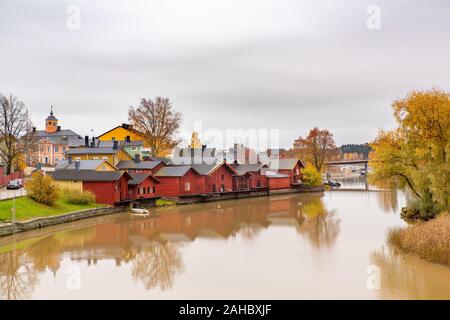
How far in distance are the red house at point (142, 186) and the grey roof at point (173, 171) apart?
2.56 metres

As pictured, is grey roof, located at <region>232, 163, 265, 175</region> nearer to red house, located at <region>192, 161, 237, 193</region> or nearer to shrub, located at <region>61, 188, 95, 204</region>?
red house, located at <region>192, 161, 237, 193</region>

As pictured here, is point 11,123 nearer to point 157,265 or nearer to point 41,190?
point 41,190

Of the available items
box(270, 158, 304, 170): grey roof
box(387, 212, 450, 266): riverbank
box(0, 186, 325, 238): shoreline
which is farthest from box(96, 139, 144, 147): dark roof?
box(387, 212, 450, 266): riverbank

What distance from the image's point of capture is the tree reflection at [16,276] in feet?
55.9

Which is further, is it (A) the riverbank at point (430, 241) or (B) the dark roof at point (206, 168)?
(B) the dark roof at point (206, 168)

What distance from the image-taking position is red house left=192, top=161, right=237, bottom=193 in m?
54.2

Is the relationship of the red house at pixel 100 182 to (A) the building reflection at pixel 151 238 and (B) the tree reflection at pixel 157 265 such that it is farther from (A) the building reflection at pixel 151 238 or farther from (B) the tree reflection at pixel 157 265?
(B) the tree reflection at pixel 157 265

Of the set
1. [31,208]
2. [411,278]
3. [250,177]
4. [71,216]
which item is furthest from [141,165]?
[411,278]

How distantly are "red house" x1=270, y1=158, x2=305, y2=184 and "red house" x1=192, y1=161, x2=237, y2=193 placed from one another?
12533 millimetres

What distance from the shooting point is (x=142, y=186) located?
4541cm

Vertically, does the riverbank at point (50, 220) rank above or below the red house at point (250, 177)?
below

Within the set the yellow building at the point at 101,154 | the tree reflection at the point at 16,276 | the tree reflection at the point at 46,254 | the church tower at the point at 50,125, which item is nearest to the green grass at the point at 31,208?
the tree reflection at the point at 46,254
